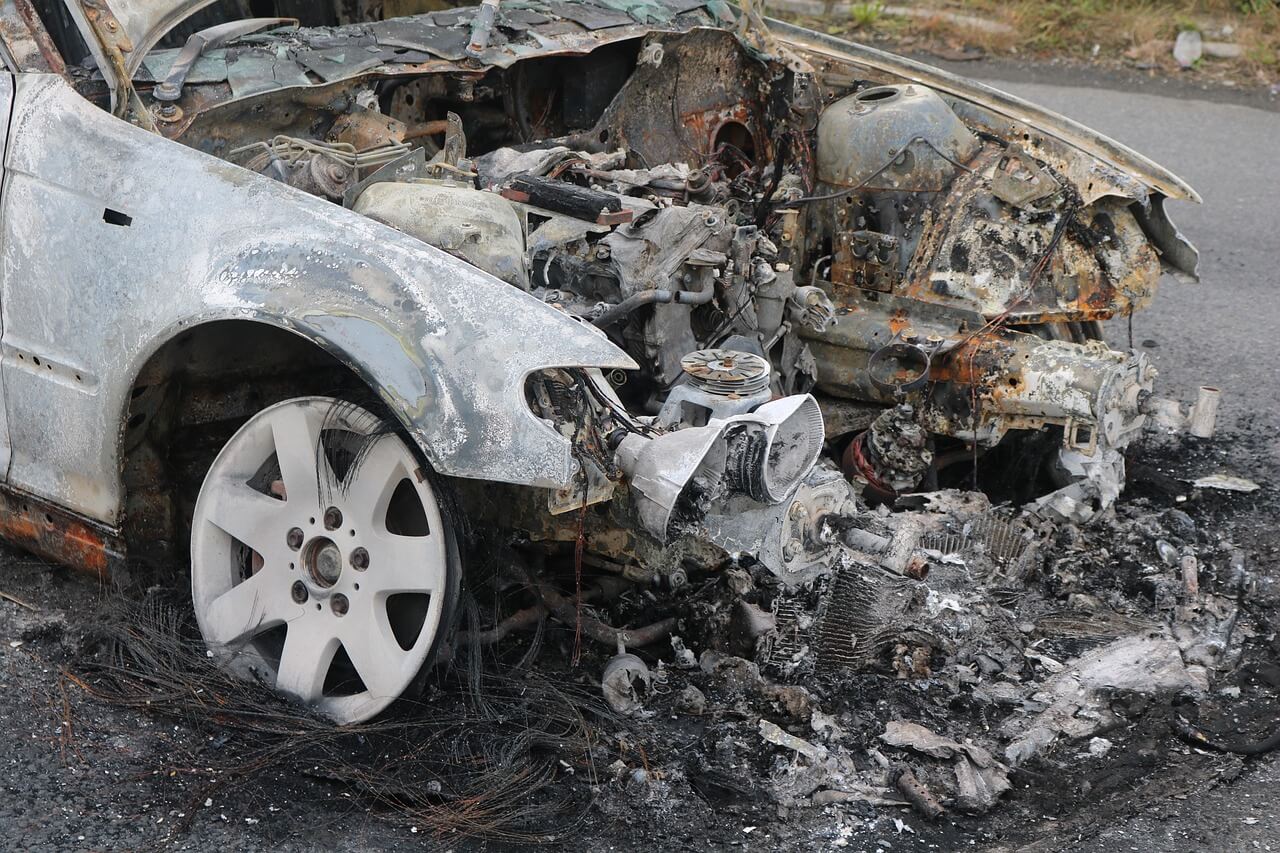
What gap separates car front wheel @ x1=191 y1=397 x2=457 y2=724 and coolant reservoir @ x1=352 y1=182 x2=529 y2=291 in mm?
571

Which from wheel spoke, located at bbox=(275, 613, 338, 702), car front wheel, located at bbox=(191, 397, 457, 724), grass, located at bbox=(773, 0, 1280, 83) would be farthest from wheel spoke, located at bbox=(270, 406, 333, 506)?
grass, located at bbox=(773, 0, 1280, 83)

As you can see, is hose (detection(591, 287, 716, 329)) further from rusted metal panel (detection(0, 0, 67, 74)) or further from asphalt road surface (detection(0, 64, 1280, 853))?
rusted metal panel (detection(0, 0, 67, 74))

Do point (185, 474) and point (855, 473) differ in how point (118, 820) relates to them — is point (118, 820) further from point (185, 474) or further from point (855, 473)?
point (855, 473)

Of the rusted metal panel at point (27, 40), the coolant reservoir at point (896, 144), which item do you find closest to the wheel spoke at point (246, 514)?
the rusted metal panel at point (27, 40)

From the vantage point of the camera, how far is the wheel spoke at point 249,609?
3803 millimetres

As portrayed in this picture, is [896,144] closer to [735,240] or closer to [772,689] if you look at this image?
[735,240]

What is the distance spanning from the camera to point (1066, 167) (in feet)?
17.8

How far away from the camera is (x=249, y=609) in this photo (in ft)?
12.6

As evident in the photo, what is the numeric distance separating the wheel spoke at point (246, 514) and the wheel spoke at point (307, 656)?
221 mm

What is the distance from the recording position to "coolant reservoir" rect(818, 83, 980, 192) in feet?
17.7

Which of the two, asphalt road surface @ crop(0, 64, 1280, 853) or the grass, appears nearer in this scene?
asphalt road surface @ crop(0, 64, 1280, 853)

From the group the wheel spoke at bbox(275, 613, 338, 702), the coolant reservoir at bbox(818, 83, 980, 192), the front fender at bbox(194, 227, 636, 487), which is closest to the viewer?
the front fender at bbox(194, 227, 636, 487)

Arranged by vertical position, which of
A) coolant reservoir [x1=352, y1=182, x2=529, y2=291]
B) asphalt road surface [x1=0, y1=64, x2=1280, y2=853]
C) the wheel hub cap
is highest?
coolant reservoir [x1=352, y1=182, x2=529, y2=291]

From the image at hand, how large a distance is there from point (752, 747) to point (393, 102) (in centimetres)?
250
